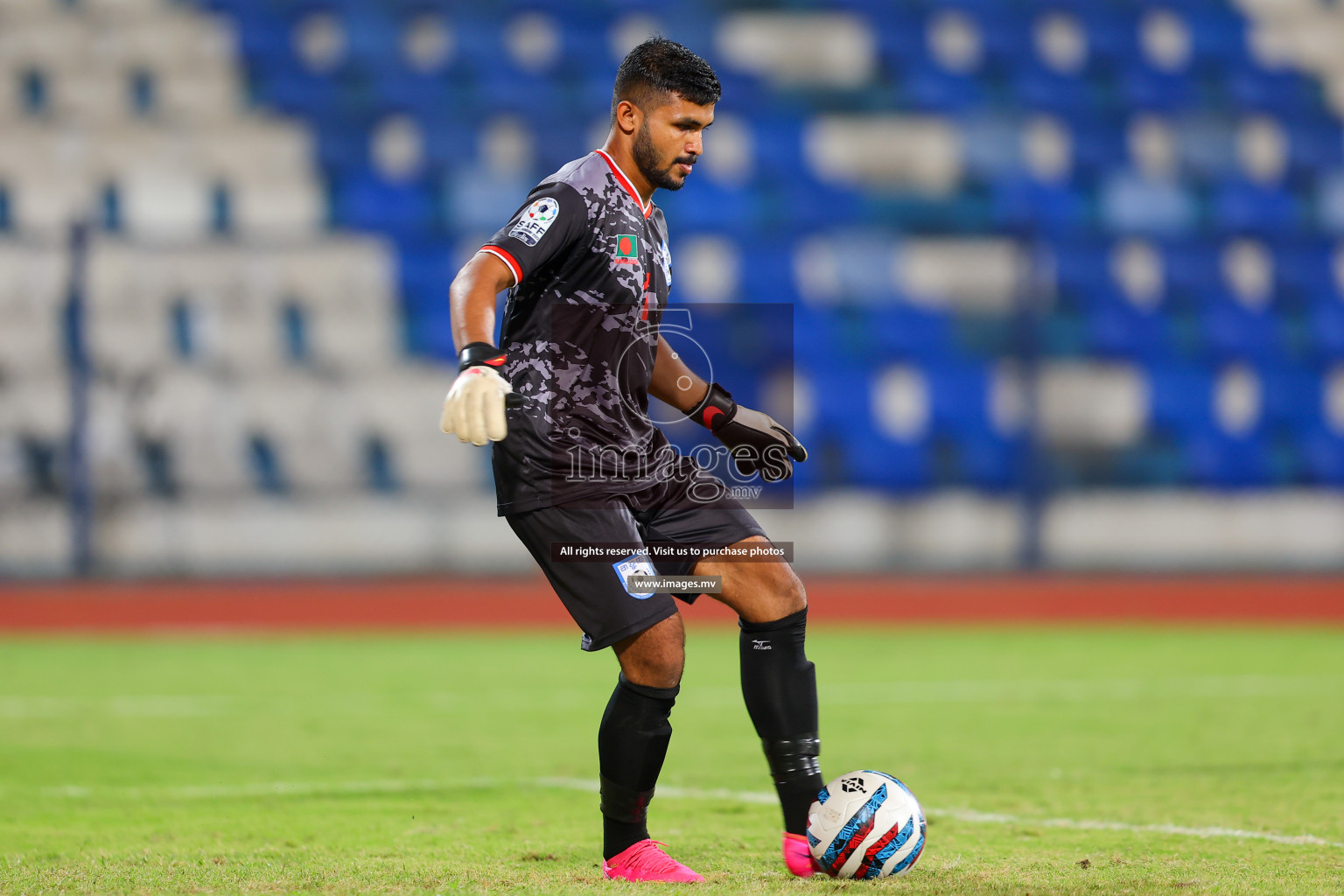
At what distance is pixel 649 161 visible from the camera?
138 inches

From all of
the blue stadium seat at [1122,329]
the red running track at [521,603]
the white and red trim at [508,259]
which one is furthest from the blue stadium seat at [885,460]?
the white and red trim at [508,259]

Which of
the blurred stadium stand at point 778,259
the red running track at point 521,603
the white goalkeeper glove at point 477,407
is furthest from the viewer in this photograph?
the blurred stadium stand at point 778,259

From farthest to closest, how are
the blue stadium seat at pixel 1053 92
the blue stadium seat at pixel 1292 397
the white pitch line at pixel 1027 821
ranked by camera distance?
the blue stadium seat at pixel 1053 92 → the blue stadium seat at pixel 1292 397 → the white pitch line at pixel 1027 821

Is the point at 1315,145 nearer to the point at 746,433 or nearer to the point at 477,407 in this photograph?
the point at 746,433

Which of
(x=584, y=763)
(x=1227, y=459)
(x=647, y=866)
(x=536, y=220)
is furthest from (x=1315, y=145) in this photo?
(x=647, y=866)

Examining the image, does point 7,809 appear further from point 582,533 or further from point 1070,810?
point 1070,810

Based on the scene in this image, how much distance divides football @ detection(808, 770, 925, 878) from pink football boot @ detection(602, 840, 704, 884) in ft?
0.94

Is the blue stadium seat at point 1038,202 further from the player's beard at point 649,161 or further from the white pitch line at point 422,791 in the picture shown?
the player's beard at point 649,161

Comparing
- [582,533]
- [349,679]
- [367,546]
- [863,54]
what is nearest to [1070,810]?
[582,533]

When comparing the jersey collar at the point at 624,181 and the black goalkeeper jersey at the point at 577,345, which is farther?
the jersey collar at the point at 624,181

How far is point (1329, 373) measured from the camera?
1184cm

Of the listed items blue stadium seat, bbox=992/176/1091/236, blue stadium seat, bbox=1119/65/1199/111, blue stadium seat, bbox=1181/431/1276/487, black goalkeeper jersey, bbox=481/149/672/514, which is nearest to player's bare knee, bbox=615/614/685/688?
black goalkeeper jersey, bbox=481/149/672/514

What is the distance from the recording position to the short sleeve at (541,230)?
10.6 ft

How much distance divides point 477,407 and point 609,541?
0.56m
